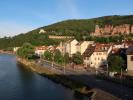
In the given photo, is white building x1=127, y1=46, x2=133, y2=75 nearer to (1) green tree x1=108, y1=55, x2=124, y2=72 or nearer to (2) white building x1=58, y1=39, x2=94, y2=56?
(1) green tree x1=108, y1=55, x2=124, y2=72

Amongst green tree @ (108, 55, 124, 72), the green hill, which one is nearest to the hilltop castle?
the green hill

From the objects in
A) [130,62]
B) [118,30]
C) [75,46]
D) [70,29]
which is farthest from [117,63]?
[70,29]

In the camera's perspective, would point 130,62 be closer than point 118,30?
Yes

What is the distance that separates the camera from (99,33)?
13025 centimetres

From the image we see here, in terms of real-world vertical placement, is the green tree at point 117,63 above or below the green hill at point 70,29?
below

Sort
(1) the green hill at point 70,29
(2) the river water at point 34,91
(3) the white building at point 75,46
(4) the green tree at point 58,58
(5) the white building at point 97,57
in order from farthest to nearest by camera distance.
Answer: (1) the green hill at point 70,29 → (3) the white building at point 75,46 → (4) the green tree at point 58,58 → (5) the white building at point 97,57 → (2) the river water at point 34,91

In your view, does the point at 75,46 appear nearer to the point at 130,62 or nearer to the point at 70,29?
the point at 130,62

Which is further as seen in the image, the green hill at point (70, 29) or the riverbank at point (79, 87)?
the green hill at point (70, 29)

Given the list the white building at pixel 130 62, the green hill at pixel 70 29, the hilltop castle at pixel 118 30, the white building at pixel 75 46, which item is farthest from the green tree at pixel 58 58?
the green hill at pixel 70 29

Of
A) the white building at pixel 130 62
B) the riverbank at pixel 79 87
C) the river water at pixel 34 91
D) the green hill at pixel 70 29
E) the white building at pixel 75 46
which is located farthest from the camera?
the green hill at pixel 70 29

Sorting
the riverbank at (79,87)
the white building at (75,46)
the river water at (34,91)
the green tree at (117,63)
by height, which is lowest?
the river water at (34,91)

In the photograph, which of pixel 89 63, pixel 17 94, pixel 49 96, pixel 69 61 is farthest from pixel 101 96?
pixel 69 61

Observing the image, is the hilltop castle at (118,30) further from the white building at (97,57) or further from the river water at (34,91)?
the river water at (34,91)

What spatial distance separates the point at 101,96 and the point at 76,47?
43.8m
